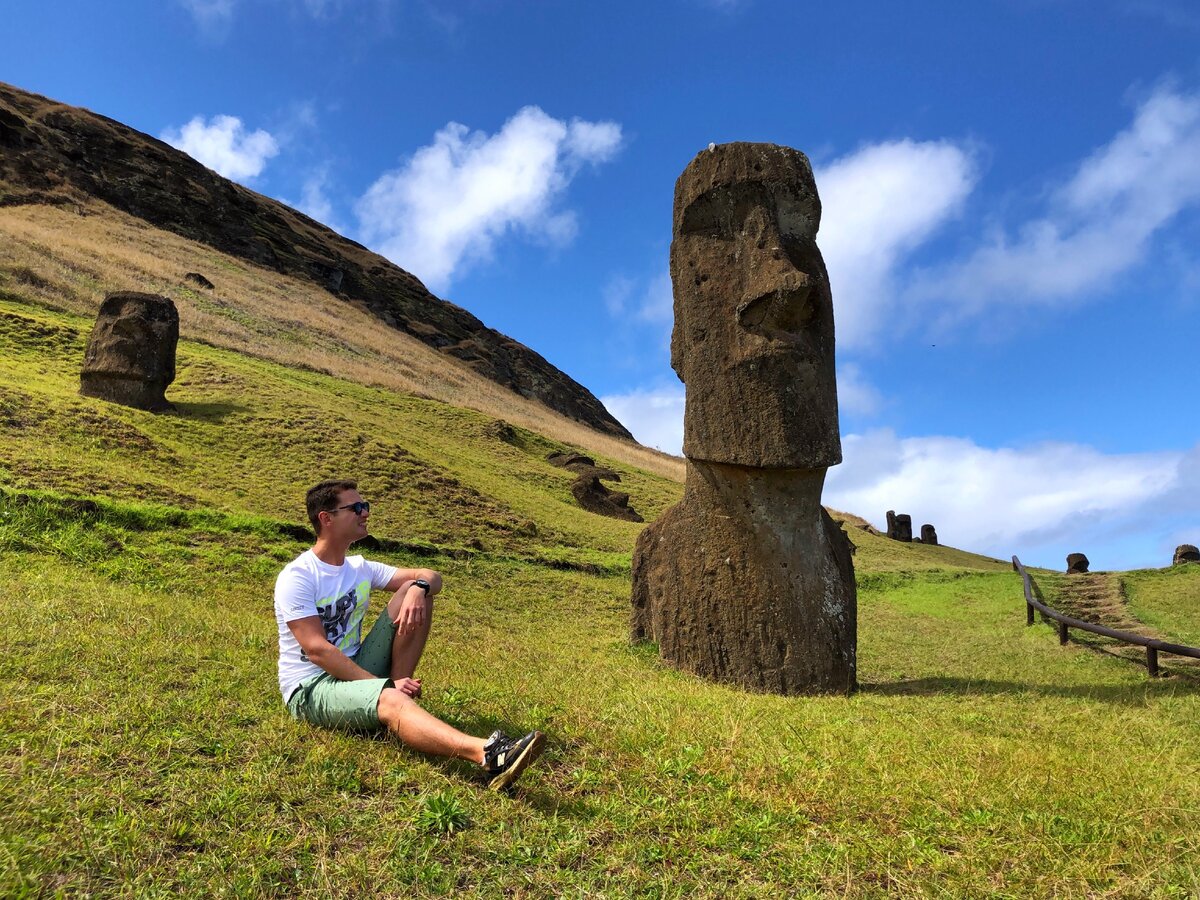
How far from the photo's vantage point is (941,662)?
33.0ft

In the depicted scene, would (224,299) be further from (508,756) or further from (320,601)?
(508,756)

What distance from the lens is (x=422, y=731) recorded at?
4.09m

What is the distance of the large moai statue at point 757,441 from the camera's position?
7.71 meters

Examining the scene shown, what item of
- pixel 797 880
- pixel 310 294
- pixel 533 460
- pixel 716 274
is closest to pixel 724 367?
pixel 716 274

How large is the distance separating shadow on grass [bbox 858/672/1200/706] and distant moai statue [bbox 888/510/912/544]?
28.1 m

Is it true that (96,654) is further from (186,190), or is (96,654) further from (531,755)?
(186,190)

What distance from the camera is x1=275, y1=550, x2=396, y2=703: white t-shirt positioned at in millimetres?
4617

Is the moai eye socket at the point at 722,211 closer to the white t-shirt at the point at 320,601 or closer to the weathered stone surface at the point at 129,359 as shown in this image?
the white t-shirt at the point at 320,601

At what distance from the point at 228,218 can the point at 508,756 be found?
7574 centimetres

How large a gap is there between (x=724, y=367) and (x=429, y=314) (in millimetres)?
77494

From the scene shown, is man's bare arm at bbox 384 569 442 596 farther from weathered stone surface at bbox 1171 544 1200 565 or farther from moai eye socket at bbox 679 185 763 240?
weathered stone surface at bbox 1171 544 1200 565

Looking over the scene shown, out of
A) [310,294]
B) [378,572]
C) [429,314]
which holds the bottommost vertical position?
[378,572]

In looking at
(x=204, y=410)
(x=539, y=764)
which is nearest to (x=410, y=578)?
(x=539, y=764)

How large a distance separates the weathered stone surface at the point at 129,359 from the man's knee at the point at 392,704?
56.2ft
